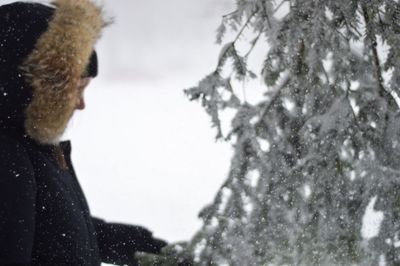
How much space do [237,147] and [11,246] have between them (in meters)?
1.42

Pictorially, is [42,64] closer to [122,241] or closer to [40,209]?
[40,209]

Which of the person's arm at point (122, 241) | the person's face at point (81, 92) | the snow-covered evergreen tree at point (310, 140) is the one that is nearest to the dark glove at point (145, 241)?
the person's arm at point (122, 241)

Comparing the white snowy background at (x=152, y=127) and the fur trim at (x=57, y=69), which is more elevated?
the white snowy background at (x=152, y=127)

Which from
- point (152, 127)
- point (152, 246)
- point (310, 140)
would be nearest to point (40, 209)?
point (152, 246)

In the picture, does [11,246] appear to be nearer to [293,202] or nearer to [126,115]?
[293,202]

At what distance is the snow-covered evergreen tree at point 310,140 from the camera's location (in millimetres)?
2508

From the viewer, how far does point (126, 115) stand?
18.7m

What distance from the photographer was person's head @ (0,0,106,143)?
1.98 metres

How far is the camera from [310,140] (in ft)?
8.98

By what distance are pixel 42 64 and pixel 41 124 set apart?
26 cm

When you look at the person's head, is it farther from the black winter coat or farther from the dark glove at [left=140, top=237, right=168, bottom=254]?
the dark glove at [left=140, top=237, right=168, bottom=254]

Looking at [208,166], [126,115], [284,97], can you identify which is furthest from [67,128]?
[126,115]

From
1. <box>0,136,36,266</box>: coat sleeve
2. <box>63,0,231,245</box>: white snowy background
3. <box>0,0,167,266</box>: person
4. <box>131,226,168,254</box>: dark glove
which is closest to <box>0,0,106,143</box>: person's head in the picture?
<box>0,0,167,266</box>: person

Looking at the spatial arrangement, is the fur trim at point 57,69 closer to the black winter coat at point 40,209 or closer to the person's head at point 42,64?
the person's head at point 42,64
